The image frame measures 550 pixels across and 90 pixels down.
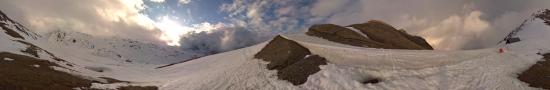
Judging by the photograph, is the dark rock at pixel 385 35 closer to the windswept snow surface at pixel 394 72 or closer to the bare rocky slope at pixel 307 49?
the bare rocky slope at pixel 307 49

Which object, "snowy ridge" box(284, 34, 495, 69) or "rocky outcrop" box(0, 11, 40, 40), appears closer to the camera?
"snowy ridge" box(284, 34, 495, 69)

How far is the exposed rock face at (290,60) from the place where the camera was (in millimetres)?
48219

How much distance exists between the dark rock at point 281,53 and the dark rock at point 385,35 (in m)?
34.2

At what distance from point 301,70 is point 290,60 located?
18.7 ft

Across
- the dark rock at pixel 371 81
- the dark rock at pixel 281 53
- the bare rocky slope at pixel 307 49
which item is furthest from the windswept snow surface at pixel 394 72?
the dark rock at pixel 281 53

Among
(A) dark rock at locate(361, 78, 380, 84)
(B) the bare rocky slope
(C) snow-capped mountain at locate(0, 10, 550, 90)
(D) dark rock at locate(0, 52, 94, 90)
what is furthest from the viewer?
(B) the bare rocky slope

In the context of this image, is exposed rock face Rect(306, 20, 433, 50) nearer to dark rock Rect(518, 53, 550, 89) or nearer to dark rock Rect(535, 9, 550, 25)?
dark rock Rect(535, 9, 550, 25)

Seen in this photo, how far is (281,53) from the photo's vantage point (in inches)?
2299

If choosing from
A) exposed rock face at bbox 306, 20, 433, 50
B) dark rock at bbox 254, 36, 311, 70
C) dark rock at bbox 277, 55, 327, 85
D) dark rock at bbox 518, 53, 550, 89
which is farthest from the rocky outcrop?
dark rock at bbox 518, 53, 550, 89

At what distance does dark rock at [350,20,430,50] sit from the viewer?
96863 mm

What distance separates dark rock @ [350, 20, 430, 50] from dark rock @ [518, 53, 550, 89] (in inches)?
1594

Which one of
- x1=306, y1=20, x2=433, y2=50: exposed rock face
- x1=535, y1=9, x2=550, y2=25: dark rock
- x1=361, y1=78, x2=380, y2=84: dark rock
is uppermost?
x1=535, y1=9, x2=550, y2=25: dark rock

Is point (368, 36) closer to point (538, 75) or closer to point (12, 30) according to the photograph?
point (538, 75)

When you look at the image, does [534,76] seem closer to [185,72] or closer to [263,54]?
[263,54]
